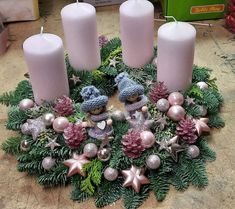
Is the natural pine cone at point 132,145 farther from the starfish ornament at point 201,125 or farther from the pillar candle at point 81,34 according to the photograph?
the pillar candle at point 81,34

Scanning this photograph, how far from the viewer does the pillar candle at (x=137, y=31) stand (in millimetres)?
830

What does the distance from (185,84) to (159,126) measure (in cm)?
Result: 11

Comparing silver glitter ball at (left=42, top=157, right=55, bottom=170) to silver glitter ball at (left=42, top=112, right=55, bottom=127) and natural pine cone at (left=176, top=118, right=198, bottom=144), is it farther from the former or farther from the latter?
natural pine cone at (left=176, top=118, right=198, bottom=144)

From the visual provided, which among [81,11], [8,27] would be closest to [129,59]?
[81,11]

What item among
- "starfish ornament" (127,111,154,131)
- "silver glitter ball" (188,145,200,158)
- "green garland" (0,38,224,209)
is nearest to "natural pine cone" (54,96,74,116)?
"green garland" (0,38,224,209)

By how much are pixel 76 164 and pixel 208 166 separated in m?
0.23

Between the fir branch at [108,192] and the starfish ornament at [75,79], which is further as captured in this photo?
the starfish ornament at [75,79]

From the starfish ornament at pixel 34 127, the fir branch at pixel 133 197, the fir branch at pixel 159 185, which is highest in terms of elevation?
the starfish ornament at pixel 34 127

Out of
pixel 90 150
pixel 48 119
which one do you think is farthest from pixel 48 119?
pixel 90 150

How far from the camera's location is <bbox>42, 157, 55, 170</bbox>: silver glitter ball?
0.71 metres

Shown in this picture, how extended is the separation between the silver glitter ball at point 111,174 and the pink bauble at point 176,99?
0.56ft

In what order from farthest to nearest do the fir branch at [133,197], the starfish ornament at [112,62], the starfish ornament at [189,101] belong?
the starfish ornament at [112,62] < the starfish ornament at [189,101] < the fir branch at [133,197]

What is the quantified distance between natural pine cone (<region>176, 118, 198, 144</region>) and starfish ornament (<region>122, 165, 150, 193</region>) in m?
0.10

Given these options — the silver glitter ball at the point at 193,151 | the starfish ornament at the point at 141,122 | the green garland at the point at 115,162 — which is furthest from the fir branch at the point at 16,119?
the silver glitter ball at the point at 193,151
